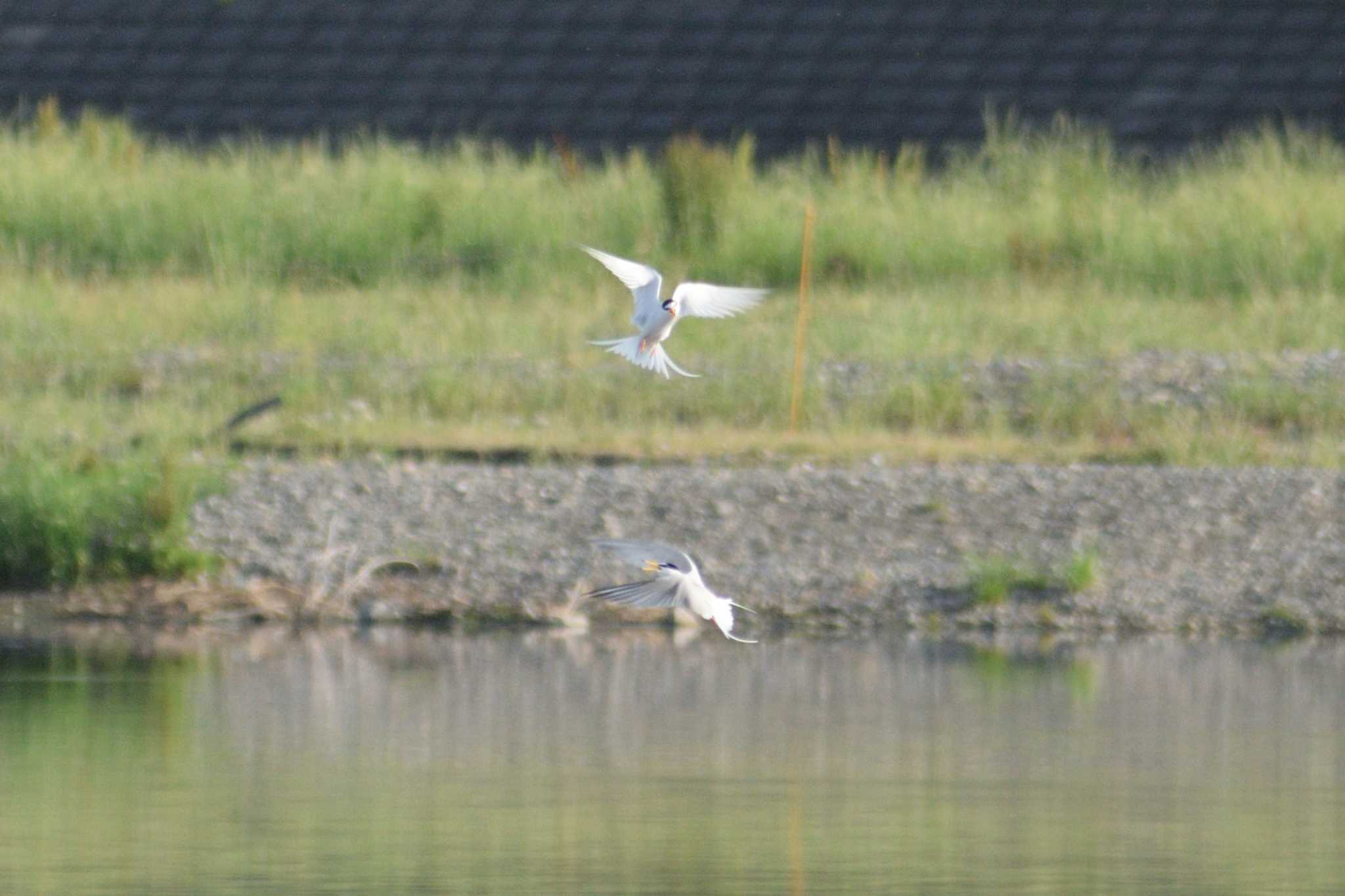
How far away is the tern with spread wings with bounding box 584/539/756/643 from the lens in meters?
8.98

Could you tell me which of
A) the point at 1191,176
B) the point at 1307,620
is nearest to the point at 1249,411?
the point at 1307,620

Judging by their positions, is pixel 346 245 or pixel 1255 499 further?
pixel 346 245

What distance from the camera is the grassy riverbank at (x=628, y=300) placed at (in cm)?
1716

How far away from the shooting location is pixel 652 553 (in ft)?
29.4

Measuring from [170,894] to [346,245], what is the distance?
1528 cm

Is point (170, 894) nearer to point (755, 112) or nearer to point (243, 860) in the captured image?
point (243, 860)

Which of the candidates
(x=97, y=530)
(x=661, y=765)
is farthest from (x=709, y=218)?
(x=661, y=765)

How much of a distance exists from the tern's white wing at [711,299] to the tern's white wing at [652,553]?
1.11 metres

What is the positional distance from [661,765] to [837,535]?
182 inches

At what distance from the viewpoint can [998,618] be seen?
13617 mm

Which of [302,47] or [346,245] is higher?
[302,47]

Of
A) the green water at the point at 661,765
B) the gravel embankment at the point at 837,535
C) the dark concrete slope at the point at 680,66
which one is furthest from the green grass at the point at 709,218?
the green water at the point at 661,765

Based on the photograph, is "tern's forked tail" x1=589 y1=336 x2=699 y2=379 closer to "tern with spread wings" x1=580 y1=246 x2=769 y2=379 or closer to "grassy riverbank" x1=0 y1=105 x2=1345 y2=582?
"tern with spread wings" x1=580 y1=246 x2=769 y2=379

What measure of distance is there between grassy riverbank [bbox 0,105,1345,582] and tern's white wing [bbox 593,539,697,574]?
5351 mm
